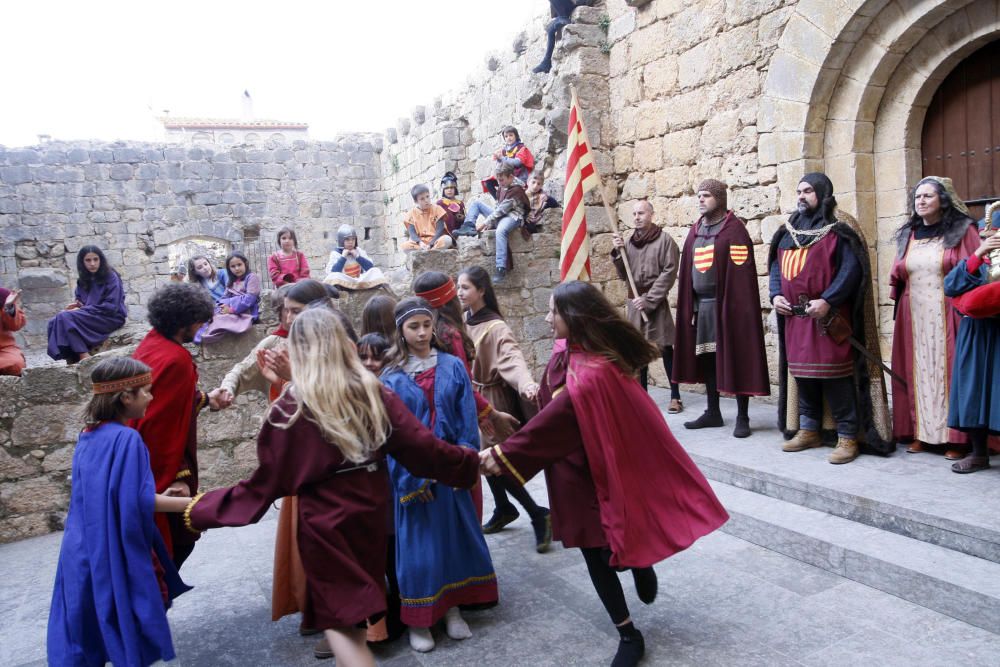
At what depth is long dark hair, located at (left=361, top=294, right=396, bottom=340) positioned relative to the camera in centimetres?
341

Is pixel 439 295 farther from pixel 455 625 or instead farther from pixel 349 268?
pixel 349 268

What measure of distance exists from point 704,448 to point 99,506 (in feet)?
12.7

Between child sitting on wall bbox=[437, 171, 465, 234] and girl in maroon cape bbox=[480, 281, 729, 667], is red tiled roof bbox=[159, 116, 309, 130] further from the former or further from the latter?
girl in maroon cape bbox=[480, 281, 729, 667]

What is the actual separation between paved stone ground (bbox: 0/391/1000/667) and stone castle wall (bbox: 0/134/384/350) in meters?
10.6

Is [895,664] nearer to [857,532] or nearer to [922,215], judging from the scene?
[857,532]

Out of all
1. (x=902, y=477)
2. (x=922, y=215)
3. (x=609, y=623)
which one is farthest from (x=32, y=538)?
(x=922, y=215)

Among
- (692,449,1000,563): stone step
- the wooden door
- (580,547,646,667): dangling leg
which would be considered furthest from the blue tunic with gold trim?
the wooden door

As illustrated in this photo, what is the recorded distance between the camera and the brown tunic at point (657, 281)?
6137 mm

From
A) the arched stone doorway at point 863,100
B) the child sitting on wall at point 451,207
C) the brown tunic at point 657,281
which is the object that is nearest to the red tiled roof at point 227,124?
the child sitting on wall at point 451,207

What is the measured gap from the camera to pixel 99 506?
2.51 metres

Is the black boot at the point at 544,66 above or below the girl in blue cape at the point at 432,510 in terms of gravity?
above

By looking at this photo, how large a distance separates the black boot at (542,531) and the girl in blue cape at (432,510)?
2.62ft

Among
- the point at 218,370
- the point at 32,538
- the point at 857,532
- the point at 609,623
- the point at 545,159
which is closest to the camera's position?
the point at 609,623

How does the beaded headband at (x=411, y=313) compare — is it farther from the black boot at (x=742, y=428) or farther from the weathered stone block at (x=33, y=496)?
the weathered stone block at (x=33, y=496)
